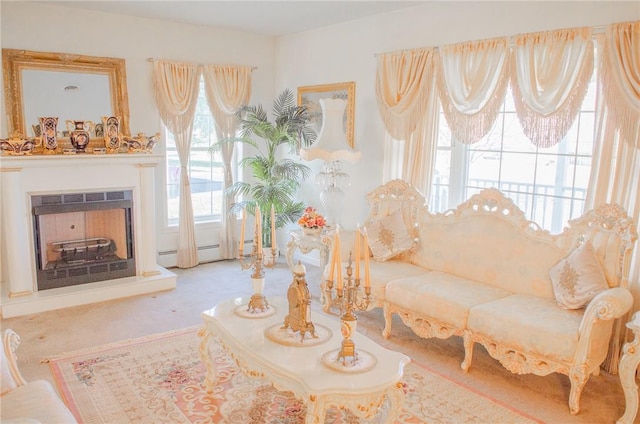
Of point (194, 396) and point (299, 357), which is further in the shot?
point (194, 396)

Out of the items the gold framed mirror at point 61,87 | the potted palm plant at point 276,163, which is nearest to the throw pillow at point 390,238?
the potted palm plant at point 276,163

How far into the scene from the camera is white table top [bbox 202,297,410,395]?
230 cm

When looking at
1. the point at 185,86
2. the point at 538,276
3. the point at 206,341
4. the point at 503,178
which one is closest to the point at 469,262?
the point at 538,276

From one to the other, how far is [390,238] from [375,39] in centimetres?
213

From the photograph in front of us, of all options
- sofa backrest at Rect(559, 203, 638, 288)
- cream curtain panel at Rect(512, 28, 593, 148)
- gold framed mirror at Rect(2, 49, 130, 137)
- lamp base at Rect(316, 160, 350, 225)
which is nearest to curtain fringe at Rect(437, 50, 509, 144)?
cream curtain panel at Rect(512, 28, 593, 148)

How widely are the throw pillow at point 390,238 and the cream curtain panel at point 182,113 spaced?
2449mm

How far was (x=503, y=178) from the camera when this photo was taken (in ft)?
14.5

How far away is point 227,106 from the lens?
6184 mm

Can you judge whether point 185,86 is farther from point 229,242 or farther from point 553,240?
point 553,240

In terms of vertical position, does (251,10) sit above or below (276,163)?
above

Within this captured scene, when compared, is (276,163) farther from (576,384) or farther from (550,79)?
(576,384)

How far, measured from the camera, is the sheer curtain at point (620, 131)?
343cm

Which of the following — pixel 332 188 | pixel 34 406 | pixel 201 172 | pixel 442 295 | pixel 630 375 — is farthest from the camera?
pixel 201 172

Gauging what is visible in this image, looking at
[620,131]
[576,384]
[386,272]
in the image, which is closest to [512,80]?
[620,131]
